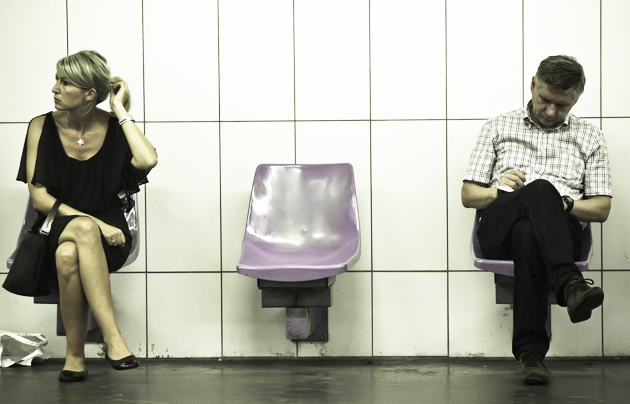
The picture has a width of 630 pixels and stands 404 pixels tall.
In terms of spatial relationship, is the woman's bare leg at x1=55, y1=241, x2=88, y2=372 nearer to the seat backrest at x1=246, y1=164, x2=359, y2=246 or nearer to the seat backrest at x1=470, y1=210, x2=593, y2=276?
the seat backrest at x1=246, y1=164, x2=359, y2=246

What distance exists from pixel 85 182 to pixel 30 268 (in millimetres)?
417

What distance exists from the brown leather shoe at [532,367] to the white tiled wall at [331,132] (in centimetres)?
66

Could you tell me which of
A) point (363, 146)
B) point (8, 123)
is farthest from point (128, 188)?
point (363, 146)

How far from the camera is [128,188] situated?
2641 mm

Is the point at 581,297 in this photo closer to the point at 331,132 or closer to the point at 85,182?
the point at 331,132

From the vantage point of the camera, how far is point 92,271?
2340 mm

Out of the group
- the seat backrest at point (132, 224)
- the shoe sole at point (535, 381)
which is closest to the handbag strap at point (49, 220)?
the seat backrest at point (132, 224)

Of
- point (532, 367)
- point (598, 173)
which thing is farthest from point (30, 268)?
point (598, 173)

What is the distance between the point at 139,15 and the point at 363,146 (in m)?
1.19

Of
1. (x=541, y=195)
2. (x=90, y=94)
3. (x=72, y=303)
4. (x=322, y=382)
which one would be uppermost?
(x=90, y=94)

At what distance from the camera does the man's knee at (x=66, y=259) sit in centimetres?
231

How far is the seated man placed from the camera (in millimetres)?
2172

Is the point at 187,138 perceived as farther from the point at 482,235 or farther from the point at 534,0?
the point at 534,0

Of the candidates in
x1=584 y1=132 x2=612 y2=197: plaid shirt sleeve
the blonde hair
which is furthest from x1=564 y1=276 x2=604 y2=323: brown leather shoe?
the blonde hair
